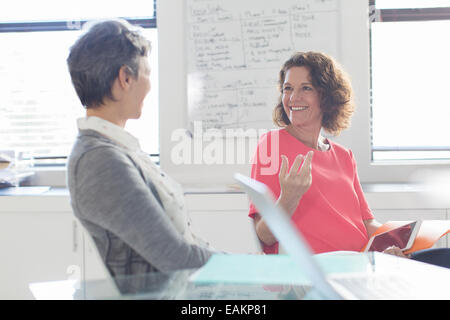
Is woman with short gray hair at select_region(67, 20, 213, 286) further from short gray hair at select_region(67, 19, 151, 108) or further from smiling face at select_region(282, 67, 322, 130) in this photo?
smiling face at select_region(282, 67, 322, 130)

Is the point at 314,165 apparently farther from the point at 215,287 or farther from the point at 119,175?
the point at 215,287

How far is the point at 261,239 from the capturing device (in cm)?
170

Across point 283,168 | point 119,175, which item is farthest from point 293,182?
point 119,175

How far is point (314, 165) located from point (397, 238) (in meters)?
0.40

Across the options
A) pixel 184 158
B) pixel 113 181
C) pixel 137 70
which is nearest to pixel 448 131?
pixel 184 158

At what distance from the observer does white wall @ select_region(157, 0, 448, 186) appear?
2900 mm

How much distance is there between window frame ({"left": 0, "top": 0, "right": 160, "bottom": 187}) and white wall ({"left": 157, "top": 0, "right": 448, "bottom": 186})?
0.56ft

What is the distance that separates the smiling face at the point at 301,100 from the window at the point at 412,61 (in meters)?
1.22

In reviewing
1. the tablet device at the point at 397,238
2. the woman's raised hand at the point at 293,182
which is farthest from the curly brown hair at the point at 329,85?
the tablet device at the point at 397,238

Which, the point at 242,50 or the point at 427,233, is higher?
the point at 242,50

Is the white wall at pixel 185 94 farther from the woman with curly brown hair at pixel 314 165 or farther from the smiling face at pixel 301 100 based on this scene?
the smiling face at pixel 301 100

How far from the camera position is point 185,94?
9.77ft

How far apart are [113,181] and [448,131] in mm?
2610

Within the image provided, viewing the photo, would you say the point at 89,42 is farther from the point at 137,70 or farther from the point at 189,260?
the point at 189,260
